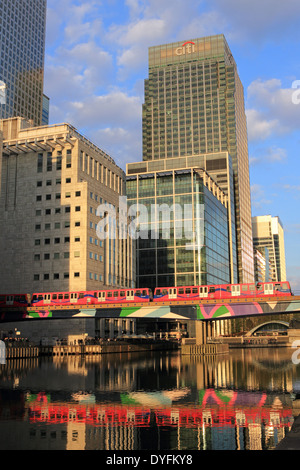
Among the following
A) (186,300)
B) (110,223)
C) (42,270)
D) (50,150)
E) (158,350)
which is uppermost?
(50,150)

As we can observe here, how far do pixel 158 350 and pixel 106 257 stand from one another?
3170cm

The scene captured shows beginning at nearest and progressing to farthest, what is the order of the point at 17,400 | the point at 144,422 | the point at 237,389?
the point at 144,422 → the point at 17,400 → the point at 237,389

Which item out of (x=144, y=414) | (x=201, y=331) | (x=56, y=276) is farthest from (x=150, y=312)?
(x=144, y=414)

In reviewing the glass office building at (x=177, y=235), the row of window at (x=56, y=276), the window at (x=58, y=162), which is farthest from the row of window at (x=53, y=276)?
the glass office building at (x=177, y=235)

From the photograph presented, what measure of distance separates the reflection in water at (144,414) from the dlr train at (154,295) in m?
34.5

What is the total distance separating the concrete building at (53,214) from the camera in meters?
126

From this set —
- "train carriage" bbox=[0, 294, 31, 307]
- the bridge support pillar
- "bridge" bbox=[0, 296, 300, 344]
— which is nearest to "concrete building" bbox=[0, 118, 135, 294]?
"bridge" bbox=[0, 296, 300, 344]

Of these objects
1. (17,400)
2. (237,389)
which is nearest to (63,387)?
(17,400)

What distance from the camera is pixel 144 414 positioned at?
2803 cm

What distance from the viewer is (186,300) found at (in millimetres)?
86938

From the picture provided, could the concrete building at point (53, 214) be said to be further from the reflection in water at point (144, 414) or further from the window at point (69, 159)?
the reflection in water at point (144, 414)

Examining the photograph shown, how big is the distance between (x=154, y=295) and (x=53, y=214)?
51.2 m
